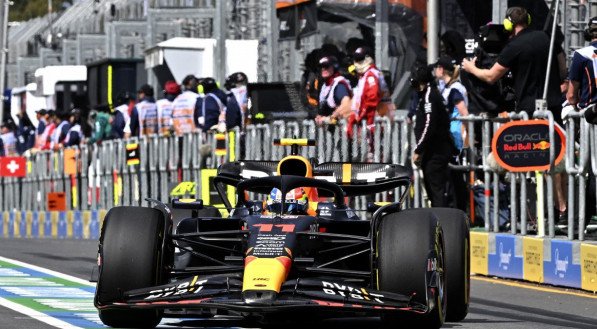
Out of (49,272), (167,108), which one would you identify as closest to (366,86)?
(49,272)

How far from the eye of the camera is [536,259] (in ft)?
51.0

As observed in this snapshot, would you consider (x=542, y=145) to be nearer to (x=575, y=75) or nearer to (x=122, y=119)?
(x=575, y=75)

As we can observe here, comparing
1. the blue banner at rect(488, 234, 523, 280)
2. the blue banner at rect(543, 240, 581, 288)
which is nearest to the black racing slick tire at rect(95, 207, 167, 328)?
the blue banner at rect(543, 240, 581, 288)

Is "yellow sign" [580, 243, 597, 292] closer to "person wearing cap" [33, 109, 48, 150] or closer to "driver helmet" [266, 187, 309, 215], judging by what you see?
"driver helmet" [266, 187, 309, 215]

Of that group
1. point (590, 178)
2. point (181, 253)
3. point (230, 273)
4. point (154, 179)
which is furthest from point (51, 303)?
point (154, 179)

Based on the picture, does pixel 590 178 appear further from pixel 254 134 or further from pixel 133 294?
pixel 254 134

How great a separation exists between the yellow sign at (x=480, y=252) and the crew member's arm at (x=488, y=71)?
60.9 inches

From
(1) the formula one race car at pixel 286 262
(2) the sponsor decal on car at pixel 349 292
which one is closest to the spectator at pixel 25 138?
(1) the formula one race car at pixel 286 262

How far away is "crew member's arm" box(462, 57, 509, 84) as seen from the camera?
1723 centimetres

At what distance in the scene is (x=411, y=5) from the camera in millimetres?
23516

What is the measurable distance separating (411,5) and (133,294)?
46.1 feet

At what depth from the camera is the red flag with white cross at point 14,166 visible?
3651 cm

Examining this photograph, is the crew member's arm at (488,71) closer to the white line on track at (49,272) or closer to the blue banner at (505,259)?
the blue banner at (505,259)

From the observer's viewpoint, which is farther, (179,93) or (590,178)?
(179,93)
